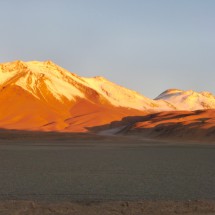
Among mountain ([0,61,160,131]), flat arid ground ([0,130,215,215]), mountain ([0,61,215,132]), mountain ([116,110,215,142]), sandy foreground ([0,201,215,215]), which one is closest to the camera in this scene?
sandy foreground ([0,201,215,215])

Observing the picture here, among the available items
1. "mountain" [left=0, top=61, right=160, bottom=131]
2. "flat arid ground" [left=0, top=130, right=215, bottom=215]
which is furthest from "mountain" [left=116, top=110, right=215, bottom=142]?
"flat arid ground" [left=0, top=130, right=215, bottom=215]

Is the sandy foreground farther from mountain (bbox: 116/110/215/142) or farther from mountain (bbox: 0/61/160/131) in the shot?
mountain (bbox: 0/61/160/131)

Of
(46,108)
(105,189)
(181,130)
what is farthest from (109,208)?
(46,108)

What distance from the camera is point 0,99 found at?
175m

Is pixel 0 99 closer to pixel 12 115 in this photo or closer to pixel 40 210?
pixel 12 115

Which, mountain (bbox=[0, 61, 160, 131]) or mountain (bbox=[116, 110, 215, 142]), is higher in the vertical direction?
mountain (bbox=[0, 61, 160, 131])

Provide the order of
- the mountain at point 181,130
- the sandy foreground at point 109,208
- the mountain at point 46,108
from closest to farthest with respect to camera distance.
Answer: the sandy foreground at point 109,208 < the mountain at point 181,130 < the mountain at point 46,108

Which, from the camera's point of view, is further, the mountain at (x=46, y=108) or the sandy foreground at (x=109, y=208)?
the mountain at (x=46, y=108)

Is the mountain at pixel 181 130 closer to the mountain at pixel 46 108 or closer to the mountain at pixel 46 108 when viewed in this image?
the mountain at pixel 46 108

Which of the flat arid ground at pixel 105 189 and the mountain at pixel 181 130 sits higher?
the flat arid ground at pixel 105 189

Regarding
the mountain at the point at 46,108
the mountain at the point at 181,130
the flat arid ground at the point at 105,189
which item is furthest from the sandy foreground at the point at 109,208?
the mountain at the point at 46,108

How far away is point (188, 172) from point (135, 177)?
4.31 meters

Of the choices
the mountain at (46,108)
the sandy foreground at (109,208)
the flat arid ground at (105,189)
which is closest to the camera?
the sandy foreground at (109,208)

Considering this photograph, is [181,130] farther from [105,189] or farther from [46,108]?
[46,108]
